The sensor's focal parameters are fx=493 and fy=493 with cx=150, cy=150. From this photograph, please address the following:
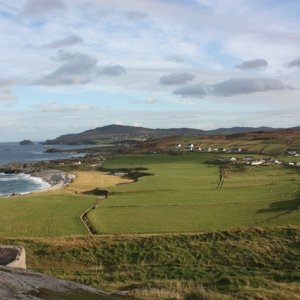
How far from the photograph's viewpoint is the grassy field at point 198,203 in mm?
49156

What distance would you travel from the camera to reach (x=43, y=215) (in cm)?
5734

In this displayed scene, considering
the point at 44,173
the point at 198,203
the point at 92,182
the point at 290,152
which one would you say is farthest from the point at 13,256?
the point at 290,152

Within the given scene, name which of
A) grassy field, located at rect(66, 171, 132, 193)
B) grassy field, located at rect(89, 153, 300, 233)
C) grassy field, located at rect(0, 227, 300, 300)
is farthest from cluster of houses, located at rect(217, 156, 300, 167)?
grassy field, located at rect(0, 227, 300, 300)

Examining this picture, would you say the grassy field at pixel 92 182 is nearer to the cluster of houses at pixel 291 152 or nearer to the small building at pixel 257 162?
the small building at pixel 257 162

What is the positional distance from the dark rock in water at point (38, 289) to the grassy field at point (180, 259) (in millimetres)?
5561

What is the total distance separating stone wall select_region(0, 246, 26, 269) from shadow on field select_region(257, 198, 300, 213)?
3645cm

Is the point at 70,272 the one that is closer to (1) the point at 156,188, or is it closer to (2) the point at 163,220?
(2) the point at 163,220

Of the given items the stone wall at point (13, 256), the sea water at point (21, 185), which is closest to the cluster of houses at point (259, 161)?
the sea water at point (21, 185)

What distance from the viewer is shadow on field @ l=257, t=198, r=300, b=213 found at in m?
55.5

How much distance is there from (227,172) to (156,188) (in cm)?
3083

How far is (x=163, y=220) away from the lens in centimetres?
5134

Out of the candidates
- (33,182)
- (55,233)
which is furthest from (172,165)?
(55,233)

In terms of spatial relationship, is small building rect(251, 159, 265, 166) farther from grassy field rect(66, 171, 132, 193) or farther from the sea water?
the sea water

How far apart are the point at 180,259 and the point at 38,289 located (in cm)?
1836
